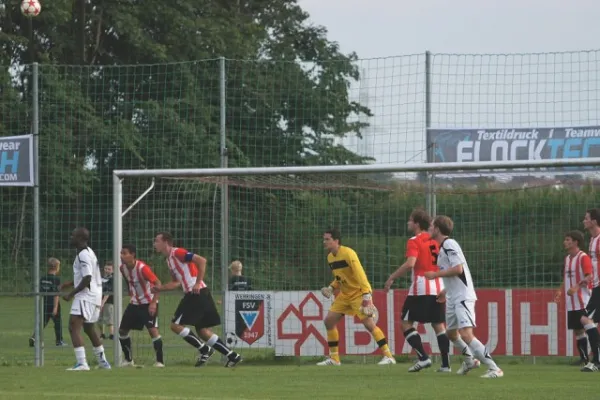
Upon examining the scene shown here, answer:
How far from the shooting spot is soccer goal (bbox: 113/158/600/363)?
18.6 m

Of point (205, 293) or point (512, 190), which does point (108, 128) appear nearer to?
point (205, 293)

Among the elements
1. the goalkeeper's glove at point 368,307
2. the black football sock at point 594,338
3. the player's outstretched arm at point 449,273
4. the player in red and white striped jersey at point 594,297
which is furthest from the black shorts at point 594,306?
the goalkeeper's glove at point 368,307

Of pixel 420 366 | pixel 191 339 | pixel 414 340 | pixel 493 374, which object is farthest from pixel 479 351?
pixel 191 339

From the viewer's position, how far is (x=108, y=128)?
854 inches

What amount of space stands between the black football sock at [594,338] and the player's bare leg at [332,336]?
331 cm

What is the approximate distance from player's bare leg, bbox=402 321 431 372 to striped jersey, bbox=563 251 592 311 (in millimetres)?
2032

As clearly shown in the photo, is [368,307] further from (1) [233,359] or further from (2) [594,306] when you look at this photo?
(2) [594,306]

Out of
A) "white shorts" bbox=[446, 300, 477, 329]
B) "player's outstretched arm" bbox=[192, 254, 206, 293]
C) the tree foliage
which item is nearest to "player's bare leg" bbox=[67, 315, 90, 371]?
"player's outstretched arm" bbox=[192, 254, 206, 293]

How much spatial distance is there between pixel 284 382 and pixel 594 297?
4.17 metres

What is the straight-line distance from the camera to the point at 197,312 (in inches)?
696

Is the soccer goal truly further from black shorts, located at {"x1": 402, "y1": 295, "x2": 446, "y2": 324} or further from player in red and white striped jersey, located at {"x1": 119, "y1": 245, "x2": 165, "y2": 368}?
black shorts, located at {"x1": 402, "y1": 295, "x2": 446, "y2": 324}

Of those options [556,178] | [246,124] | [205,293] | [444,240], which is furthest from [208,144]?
[444,240]

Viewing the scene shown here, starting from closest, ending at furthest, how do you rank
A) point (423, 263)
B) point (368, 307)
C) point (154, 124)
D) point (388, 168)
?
point (423, 263), point (368, 307), point (388, 168), point (154, 124)

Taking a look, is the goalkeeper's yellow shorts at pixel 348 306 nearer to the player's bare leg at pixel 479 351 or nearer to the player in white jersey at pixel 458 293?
the player in white jersey at pixel 458 293
